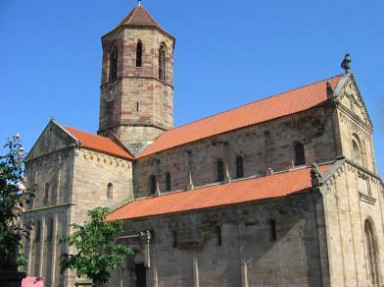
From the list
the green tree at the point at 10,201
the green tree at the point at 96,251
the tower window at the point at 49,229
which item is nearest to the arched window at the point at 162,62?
the tower window at the point at 49,229

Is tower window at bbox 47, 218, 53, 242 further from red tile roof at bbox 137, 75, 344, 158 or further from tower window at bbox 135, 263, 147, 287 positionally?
red tile roof at bbox 137, 75, 344, 158

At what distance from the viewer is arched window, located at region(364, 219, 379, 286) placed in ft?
78.9

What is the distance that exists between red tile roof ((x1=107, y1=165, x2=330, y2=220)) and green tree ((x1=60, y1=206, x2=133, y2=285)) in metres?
3.66

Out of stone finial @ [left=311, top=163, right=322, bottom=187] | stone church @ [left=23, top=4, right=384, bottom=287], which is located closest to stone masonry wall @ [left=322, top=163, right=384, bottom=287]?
stone church @ [left=23, top=4, right=384, bottom=287]

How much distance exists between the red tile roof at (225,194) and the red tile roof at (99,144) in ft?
14.8

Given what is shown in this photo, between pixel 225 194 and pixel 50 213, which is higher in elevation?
pixel 225 194

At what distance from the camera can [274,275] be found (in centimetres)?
2089

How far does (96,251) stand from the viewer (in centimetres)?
2358

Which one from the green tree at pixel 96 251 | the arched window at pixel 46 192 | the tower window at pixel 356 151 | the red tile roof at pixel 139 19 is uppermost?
the red tile roof at pixel 139 19

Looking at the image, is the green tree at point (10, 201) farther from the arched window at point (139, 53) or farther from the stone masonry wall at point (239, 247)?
the arched window at point (139, 53)

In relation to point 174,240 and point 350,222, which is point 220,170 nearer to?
point 174,240

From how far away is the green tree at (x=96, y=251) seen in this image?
22.4 meters

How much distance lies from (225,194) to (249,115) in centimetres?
662

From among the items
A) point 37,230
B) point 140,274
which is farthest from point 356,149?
point 37,230
